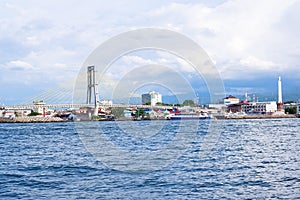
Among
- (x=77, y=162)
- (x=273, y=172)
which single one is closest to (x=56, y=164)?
(x=77, y=162)

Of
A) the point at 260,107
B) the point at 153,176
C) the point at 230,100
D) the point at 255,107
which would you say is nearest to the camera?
the point at 153,176

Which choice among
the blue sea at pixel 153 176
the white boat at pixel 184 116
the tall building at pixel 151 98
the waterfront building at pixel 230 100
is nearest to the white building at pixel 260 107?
the waterfront building at pixel 230 100

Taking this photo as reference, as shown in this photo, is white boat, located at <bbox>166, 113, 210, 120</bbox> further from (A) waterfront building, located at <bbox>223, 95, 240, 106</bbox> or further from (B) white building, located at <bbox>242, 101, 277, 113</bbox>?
(A) waterfront building, located at <bbox>223, 95, 240, 106</bbox>

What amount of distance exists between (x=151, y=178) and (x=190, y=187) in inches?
52.7

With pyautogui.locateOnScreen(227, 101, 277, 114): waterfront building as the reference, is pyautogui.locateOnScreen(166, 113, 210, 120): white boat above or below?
below

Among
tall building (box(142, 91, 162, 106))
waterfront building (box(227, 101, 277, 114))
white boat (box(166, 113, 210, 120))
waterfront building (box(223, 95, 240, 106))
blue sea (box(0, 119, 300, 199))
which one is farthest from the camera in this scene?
waterfront building (box(223, 95, 240, 106))

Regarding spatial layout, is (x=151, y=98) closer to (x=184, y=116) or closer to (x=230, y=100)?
(x=184, y=116)

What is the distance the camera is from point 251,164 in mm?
13273

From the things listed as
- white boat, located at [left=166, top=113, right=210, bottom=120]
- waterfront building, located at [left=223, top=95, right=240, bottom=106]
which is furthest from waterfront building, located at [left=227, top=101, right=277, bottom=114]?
white boat, located at [left=166, top=113, right=210, bottom=120]

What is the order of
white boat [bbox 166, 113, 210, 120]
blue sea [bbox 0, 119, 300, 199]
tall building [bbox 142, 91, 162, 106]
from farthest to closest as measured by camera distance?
1. white boat [bbox 166, 113, 210, 120]
2. tall building [bbox 142, 91, 162, 106]
3. blue sea [bbox 0, 119, 300, 199]

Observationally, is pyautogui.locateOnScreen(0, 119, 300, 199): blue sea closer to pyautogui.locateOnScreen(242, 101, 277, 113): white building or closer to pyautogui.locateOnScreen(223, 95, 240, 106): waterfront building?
pyautogui.locateOnScreen(242, 101, 277, 113): white building

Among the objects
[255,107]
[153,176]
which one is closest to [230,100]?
[255,107]

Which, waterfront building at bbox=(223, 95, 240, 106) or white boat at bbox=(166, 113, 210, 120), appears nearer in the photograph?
white boat at bbox=(166, 113, 210, 120)

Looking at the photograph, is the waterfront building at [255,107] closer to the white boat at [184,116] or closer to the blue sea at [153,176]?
the white boat at [184,116]
